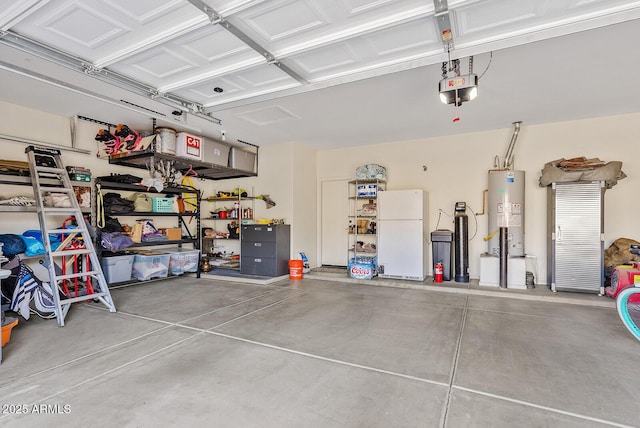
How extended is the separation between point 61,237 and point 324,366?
Result: 4.26 metres

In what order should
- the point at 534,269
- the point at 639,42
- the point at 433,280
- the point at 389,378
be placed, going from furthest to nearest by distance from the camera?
the point at 433,280 → the point at 534,269 → the point at 639,42 → the point at 389,378

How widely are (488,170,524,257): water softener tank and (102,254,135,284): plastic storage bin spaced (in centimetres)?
615

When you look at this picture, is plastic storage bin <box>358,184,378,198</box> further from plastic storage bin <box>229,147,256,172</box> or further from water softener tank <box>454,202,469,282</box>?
plastic storage bin <box>229,147,256,172</box>

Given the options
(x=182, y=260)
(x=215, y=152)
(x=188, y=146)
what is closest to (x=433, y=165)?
(x=215, y=152)

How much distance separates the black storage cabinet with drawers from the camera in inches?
235

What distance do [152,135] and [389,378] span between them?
15.8 feet

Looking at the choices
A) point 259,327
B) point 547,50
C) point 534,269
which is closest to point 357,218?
point 534,269

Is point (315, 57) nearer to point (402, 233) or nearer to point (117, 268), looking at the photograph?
point (402, 233)

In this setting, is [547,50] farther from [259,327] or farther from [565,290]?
[259,327]

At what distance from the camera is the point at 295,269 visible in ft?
19.7

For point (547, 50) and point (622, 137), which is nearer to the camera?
point (547, 50)

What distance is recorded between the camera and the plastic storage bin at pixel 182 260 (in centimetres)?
579

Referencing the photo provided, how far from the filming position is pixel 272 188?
6695 millimetres

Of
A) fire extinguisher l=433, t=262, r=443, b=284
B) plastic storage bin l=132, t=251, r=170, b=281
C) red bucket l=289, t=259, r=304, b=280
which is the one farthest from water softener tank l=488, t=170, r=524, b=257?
plastic storage bin l=132, t=251, r=170, b=281
